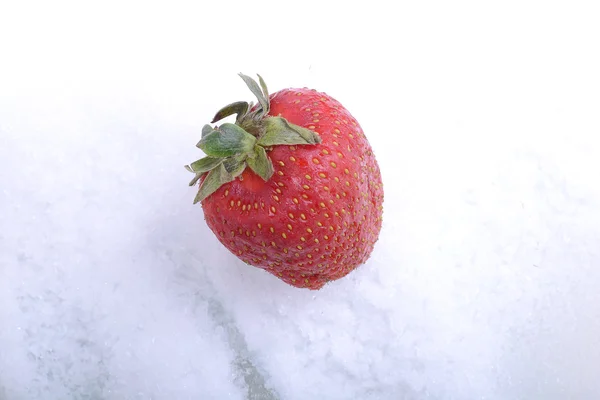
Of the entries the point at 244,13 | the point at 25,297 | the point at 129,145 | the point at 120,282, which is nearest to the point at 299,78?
the point at 244,13

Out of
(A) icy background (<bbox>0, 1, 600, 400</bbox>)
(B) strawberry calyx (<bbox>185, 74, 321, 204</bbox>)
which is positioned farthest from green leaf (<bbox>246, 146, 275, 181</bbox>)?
(A) icy background (<bbox>0, 1, 600, 400</bbox>)

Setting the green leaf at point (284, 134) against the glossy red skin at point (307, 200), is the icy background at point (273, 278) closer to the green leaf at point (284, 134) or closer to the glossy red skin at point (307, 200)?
the glossy red skin at point (307, 200)

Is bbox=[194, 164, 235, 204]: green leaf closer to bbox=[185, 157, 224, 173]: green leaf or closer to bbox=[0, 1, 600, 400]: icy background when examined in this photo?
bbox=[185, 157, 224, 173]: green leaf

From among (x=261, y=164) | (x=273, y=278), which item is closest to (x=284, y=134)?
(x=261, y=164)

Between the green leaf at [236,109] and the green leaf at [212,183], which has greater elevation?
the green leaf at [236,109]

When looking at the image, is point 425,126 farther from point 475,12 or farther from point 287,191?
point 287,191

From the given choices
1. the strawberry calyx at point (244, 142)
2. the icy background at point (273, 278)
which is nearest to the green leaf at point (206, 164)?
the strawberry calyx at point (244, 142)

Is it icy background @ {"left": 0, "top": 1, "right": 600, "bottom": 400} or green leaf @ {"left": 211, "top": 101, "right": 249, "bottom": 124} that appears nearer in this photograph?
green leaf @ {"left": 211, "top": 101, "right": 249, "bottom": 124}
